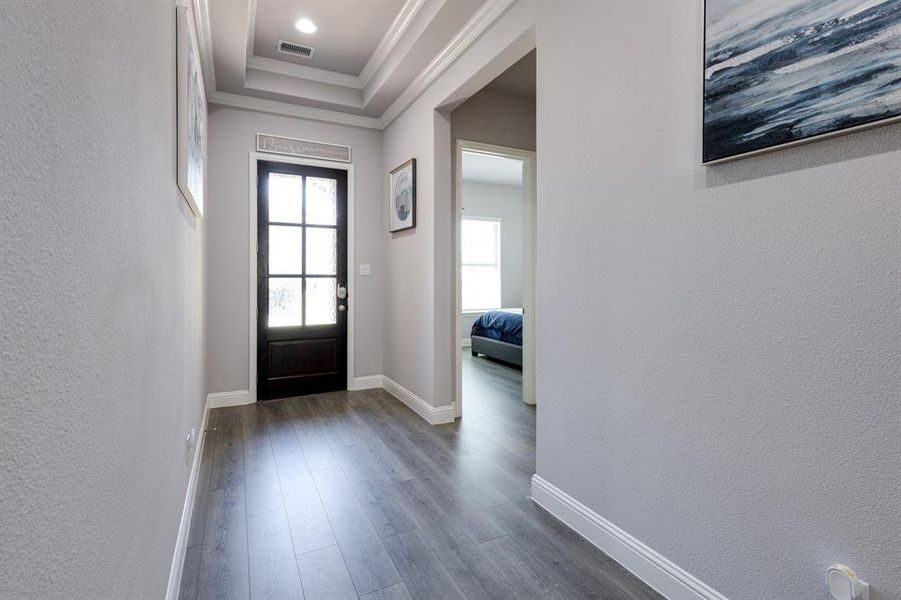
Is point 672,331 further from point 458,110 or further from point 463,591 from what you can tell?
point 458,110

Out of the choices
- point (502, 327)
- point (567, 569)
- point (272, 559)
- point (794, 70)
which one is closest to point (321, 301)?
point (502, 327)

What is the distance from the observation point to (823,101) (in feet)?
3.62

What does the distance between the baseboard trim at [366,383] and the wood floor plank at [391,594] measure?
2.78 meters

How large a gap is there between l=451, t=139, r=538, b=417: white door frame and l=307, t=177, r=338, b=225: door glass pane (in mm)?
1377

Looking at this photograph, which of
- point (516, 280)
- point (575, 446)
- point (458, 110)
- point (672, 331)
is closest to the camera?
point (672, 331)

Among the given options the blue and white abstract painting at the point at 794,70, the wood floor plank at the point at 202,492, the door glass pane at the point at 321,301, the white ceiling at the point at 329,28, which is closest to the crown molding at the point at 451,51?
the white ceiling at the point at 329,28

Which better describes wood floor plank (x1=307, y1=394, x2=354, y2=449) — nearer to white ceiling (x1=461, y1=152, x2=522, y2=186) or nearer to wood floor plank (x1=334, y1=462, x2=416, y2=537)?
wood floor plank (x1=334, y1=462, x2=416, y2=537)

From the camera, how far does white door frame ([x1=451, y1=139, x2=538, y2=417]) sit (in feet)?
11.4

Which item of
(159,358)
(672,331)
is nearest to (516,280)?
(672,331)

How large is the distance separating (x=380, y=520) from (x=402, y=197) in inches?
105

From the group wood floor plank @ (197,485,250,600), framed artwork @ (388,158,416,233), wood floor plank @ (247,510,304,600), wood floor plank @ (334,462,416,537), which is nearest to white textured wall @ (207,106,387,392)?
framed artwork @ (388,158,416,233)

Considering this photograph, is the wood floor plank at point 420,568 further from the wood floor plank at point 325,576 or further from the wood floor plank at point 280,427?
the wood floor plank at point 280,427

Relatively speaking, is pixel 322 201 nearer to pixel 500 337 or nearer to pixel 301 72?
pixel 301 72

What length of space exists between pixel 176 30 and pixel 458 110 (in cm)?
217
